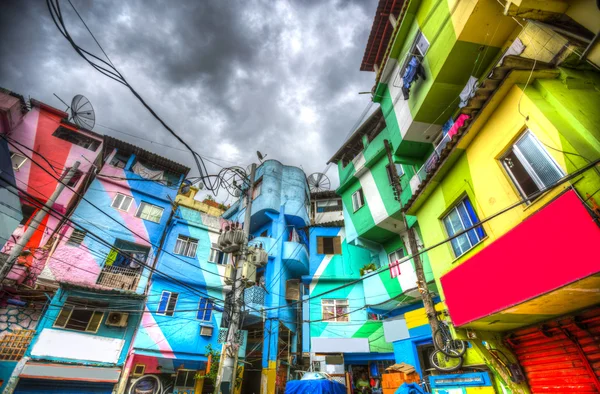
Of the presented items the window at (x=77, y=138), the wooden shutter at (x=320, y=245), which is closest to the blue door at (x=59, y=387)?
the window at (x=77, y=138)

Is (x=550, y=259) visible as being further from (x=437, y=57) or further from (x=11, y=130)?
(x=11, y=130)

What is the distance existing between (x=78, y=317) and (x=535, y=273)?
828 inches

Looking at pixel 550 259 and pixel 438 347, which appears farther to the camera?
pixel 438 347

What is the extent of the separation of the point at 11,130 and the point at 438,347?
25964 mm

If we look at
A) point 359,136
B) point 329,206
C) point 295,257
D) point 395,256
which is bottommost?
point 395,256

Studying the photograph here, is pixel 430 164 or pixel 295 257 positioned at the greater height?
pixel 295 257

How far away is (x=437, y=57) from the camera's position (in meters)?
9.33

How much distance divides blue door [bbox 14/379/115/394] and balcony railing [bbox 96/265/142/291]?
16.2ft

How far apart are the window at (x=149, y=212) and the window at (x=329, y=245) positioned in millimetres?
13505

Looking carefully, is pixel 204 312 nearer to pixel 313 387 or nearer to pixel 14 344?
pixel 14 344

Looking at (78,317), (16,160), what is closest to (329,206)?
(78,317)

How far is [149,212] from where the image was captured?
2017cm

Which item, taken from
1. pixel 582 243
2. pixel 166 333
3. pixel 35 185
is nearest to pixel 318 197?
pixel 166 333

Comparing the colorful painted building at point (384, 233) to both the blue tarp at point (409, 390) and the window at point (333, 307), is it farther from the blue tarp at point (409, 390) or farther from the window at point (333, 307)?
the blue tarp at point (409, 390)
